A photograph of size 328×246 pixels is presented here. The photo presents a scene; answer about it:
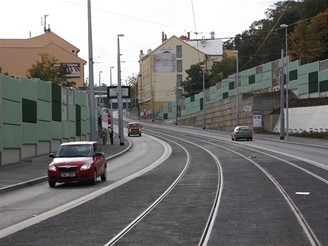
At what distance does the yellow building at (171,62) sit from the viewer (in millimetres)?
132375

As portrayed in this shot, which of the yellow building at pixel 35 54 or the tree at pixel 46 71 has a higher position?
the yellow building at pixel 35 54

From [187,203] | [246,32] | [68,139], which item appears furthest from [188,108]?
[187,203]

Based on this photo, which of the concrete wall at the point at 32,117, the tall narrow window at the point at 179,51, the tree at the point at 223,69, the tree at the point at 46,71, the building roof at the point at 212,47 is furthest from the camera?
the building roof at the point at 212,47

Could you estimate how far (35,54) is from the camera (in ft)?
296

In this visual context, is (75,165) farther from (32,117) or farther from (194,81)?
(194,81)

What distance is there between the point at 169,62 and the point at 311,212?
401 feet

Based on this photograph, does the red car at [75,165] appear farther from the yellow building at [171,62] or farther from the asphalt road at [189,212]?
the yellow building at [171,62]

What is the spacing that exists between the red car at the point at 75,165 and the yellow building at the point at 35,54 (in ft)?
207

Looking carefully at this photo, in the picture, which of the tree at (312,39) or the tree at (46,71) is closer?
the tree at (46,71)

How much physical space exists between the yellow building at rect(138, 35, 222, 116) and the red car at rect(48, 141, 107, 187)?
Result: 10813 cm

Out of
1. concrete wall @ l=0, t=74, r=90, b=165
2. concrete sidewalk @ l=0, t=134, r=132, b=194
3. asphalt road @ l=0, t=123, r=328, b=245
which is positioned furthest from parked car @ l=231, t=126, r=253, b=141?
asphalt road @ l=0, t=123, r=328, b=245

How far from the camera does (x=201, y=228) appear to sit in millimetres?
10367

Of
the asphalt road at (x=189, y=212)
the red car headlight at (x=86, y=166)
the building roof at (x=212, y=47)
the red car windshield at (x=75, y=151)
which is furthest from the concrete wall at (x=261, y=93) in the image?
the asphalt road at (x=189, y=212)

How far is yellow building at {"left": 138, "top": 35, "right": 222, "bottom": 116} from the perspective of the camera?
132 metres
